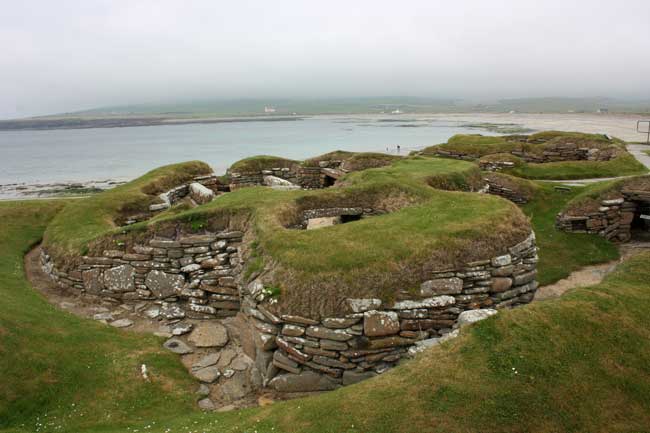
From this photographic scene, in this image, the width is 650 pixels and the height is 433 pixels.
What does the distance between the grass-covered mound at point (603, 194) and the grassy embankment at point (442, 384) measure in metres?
6.61

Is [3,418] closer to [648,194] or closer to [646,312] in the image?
[646,312]

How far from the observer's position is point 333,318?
8578 millimetres

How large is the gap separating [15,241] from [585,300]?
20.8 meters

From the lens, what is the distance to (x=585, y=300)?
7840 millimetres

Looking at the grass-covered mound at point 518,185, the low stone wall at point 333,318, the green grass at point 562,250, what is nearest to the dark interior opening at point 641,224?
the green grass at point 562,250

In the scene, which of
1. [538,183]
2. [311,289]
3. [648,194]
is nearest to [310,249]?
[311,289]

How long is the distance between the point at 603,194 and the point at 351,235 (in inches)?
465

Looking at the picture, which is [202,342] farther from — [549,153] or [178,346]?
[549,153]

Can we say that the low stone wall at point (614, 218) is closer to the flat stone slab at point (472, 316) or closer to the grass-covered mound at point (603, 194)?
the grass-covered mound at point (603, 194)

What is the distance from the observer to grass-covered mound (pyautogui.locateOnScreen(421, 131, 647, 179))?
2402 centimetres

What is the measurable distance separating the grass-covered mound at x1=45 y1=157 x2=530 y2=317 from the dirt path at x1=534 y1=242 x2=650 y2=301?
8.41 feet

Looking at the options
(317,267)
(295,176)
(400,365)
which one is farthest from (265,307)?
(295,176)

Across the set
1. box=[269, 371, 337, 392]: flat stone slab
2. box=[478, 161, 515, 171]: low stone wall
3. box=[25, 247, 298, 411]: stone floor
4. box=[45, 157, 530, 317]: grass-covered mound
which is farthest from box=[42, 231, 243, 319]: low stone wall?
box=[478, 161, 515, 171]: low stone wall

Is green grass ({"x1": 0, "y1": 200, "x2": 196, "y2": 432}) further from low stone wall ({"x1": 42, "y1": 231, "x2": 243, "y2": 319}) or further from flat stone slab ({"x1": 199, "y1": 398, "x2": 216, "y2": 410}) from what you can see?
low stone wall ({"x1": 42, "y1": 231, "x2": 243, "y2": 319})
